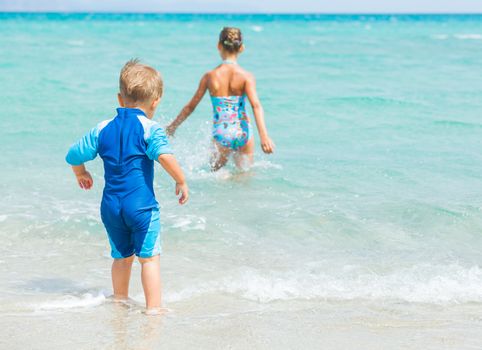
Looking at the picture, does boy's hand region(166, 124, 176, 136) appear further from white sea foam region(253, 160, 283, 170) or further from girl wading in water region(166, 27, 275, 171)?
white sea foam region(253, 160, 283, 170)

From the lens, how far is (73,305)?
12.3 feet

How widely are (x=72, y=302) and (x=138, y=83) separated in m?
1.29

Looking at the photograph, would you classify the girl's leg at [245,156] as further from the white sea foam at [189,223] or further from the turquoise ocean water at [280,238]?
the white sea foam at [189,223]

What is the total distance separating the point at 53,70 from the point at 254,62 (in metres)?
6.20

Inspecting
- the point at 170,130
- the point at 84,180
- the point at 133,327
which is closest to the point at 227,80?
the point at 170,130

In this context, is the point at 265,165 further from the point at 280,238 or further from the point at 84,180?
the point at 84,180

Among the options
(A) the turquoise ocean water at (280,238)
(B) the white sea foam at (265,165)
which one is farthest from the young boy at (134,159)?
(B) the white sea foam at (265,165)

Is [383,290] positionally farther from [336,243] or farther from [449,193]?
[449,193]

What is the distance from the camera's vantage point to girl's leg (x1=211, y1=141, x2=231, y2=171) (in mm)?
6946

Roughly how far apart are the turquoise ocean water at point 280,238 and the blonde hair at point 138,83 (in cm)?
112

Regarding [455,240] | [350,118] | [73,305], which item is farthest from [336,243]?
[350,118]

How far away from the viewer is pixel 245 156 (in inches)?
276

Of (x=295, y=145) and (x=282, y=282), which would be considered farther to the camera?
(x=295, y=145)

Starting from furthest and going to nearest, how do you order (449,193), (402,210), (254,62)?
(254,62) < (449,193) < (402,210)
